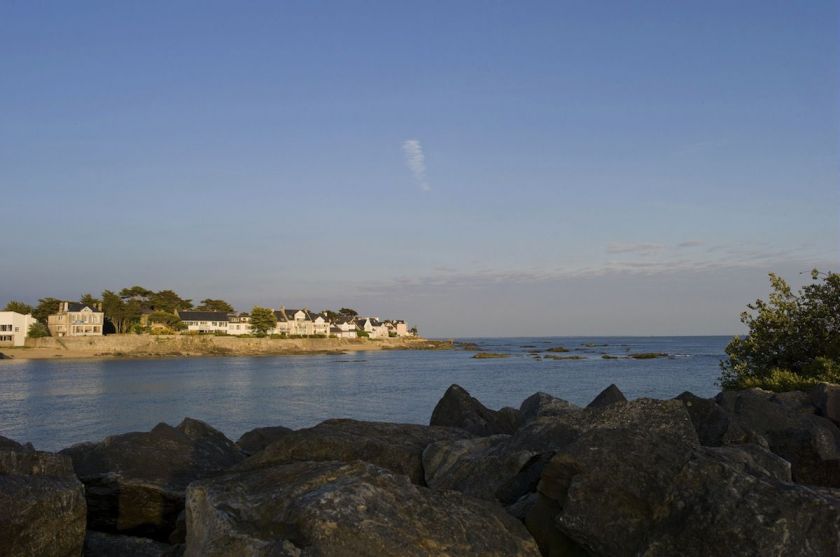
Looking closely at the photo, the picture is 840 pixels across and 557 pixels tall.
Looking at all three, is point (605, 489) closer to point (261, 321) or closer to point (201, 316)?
point (261, 321)

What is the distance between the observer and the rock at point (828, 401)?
15.8m

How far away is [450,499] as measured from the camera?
6.26 meters

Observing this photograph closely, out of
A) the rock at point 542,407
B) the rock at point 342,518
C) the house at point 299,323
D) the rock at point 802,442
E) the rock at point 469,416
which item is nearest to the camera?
the rock at point 342,518

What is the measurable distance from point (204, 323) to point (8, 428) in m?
138

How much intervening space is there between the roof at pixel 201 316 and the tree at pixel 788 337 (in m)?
158

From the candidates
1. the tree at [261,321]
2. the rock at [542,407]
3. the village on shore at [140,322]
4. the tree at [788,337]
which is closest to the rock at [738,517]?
the rock at [542,407]

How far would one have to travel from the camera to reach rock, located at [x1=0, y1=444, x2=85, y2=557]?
6.99 meters

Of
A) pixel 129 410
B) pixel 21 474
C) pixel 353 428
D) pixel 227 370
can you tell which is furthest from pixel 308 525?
Result: pixel 227 370

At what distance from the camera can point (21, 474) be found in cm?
798

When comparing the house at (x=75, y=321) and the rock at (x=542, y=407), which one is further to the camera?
the house at (x=75, y=321)

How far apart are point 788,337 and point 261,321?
154443mm

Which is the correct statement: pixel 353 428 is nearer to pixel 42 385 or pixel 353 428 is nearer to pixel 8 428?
pixel 8 428

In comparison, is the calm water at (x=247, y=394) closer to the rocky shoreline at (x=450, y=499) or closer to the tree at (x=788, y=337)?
the tree at (x=788, y=337)

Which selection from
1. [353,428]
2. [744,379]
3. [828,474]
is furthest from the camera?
[744,379]
